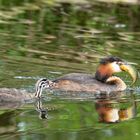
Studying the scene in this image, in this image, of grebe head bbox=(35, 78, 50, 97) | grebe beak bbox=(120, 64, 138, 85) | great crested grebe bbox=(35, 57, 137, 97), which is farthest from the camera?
grebe beak bbox=(120, 64, 138, 85)

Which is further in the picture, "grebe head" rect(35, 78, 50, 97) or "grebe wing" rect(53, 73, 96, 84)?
"grebe wing" rect(53, 73, 96, 84)

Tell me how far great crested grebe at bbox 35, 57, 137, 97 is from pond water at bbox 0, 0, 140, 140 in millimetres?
266

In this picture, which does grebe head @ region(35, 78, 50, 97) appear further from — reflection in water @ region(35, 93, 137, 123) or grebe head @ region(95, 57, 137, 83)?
grebe head @ region(95, 57, 137, 83)

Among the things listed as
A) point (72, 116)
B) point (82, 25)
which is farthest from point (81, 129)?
point (82, 25)

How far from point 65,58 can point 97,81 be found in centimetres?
163

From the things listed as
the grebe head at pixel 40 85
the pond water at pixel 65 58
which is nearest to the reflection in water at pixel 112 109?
the pond water at pixel 65 58

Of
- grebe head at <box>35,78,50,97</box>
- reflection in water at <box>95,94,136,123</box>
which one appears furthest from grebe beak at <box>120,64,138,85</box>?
grebe head at <box>35,78,50,97</box>

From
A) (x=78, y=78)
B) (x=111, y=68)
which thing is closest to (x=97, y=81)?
(x=111, y=68)

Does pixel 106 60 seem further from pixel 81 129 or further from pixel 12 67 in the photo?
pixel 81 129

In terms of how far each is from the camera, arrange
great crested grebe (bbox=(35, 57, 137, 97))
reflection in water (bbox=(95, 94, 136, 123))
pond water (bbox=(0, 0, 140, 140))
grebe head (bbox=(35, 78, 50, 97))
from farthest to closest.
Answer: great crested grebe (bbox=(35, 57, 137, 97))
grebe head (bbox=(35, 78, 50, 97))
reflection in water (bbox=(95, 94, 136, 123))
pond water (bbox=(0, 0, 140, 140))

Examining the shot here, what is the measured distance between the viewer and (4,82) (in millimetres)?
12523

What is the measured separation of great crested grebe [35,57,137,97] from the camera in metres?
12.4

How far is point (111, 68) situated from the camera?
43.1ft

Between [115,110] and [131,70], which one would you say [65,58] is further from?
[115,110]
